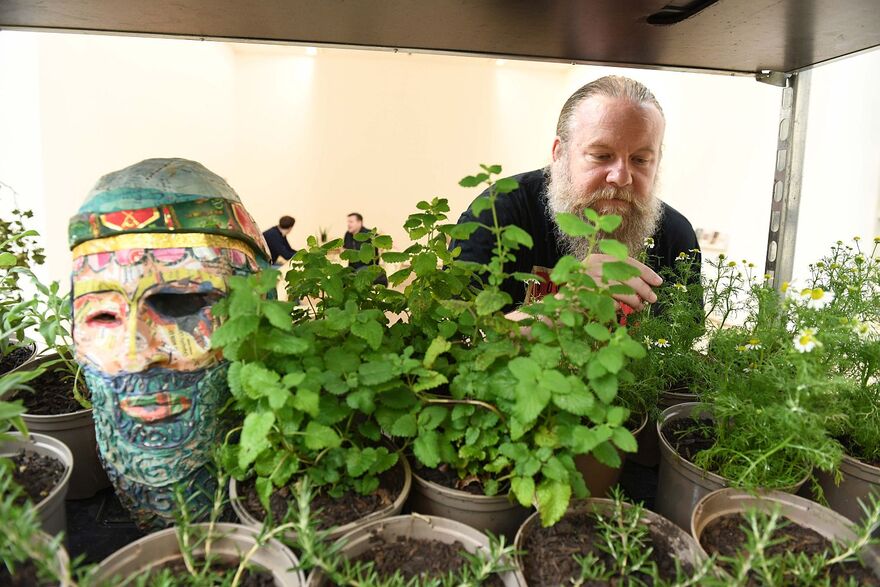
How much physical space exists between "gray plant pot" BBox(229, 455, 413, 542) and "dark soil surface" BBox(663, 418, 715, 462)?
1.98ft

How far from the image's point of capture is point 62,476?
950 millimetres

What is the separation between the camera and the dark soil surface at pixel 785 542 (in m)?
0.90

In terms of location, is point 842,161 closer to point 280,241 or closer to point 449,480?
point 449,480

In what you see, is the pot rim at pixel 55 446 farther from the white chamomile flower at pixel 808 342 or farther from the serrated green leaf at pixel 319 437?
the white chamomile flower at pixel 808 342

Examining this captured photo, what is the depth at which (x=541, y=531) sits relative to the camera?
96 centimetres

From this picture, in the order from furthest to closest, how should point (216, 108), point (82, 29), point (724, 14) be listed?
point (216, 108), point (82, 29), point (724, 14)

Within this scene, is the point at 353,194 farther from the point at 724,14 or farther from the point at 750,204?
the point at 724,14

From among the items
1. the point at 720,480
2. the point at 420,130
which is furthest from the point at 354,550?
the point at 420,130

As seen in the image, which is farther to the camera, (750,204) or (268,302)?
(750,204)

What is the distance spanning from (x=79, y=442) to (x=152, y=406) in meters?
0.45

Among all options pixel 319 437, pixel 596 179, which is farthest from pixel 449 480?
pixel 596 179

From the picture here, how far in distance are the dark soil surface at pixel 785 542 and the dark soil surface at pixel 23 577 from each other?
103cm

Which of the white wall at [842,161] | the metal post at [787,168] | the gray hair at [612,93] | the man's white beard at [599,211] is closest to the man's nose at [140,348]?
the man's white beard at [599,211]

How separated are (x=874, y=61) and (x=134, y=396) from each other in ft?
11.5
